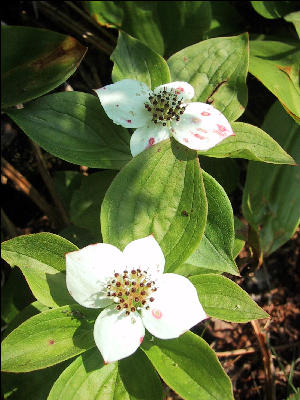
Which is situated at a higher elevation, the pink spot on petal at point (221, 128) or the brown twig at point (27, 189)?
the pink spot on petal at point (221, 128)

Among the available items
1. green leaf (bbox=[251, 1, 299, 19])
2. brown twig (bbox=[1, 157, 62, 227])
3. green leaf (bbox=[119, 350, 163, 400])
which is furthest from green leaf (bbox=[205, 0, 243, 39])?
green leaf (bbox=[119, 350, 163, 400])

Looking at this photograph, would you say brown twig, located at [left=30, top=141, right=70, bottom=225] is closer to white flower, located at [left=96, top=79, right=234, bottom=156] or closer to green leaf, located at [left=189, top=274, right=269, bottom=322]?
white flower, located at [left=96, top=79, right=234, bottom=156]

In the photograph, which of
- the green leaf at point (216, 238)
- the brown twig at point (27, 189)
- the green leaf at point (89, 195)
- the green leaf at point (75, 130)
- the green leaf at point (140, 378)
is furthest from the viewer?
the brown twig at point (27, 189)

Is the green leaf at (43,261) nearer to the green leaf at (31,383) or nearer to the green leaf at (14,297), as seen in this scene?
the green leaf at (31,383)

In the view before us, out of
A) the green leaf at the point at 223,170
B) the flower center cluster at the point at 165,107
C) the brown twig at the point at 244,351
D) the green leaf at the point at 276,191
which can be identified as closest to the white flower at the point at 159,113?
the flower center cluster at the point at 165,107

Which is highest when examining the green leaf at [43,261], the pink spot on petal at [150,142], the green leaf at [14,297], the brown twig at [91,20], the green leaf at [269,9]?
the green leaf at [269,9]

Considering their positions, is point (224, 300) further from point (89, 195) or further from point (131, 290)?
point (89, 195)
